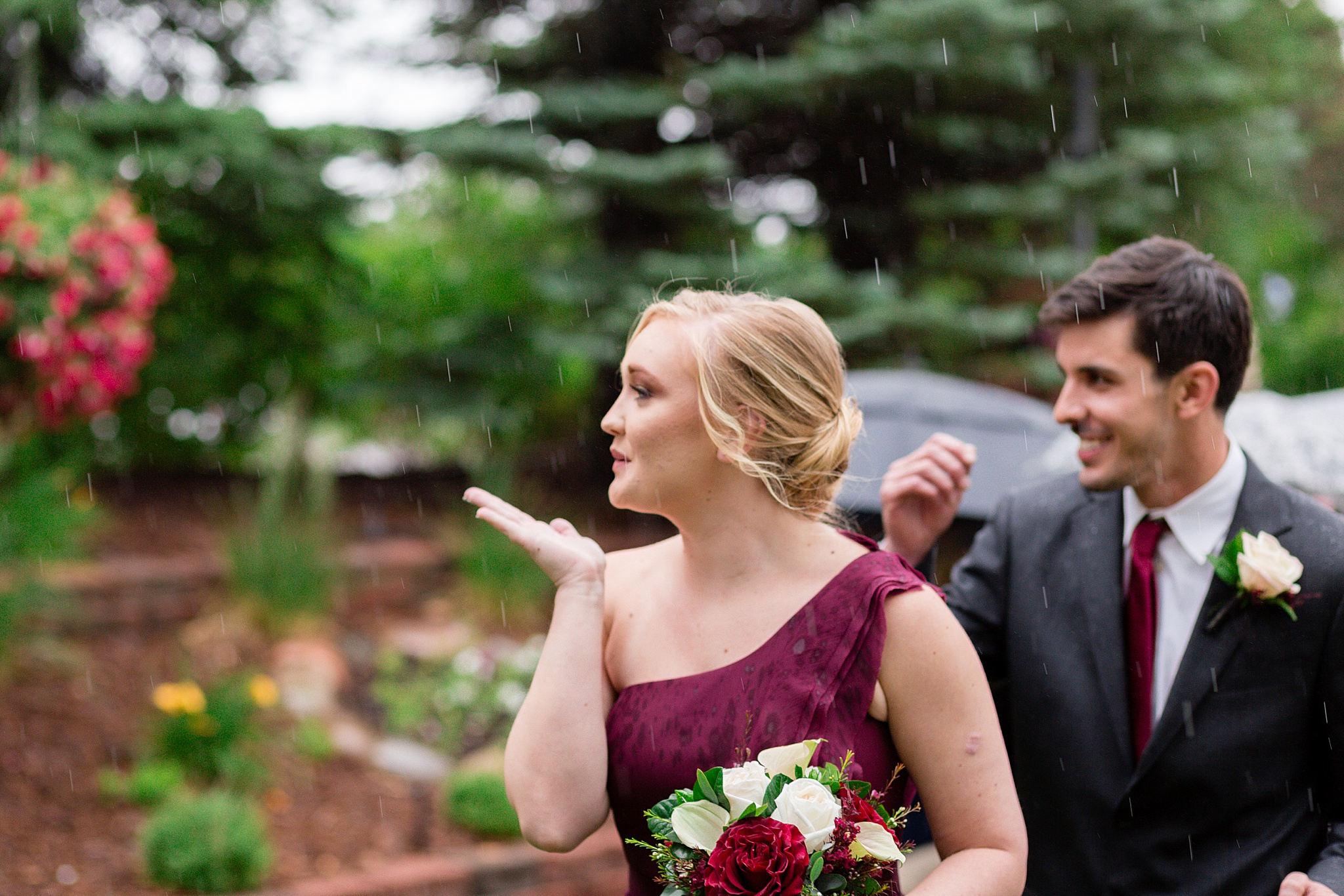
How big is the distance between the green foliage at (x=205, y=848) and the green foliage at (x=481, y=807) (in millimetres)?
928

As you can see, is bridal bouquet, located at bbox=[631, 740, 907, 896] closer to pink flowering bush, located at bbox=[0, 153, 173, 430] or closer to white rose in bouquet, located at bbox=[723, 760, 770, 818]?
white rose in bouquet, located at bbox=[723, 760, 770, 818]

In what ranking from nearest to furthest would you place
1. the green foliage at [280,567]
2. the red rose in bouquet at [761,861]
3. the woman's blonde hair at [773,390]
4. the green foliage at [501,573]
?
1. the red rose in bouquet at [761,861]
2. the woman's blonde hair at [773,390]
3. the green foliage at [280,567]
4. the green foliage at [501,573]

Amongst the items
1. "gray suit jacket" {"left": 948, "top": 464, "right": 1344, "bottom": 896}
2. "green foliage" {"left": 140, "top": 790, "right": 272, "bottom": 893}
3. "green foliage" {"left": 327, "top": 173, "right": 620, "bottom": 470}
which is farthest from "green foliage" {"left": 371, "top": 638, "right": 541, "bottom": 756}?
"gray suit jacket" {"left": 948, "top": 464, "right": 1344, "bottom": 896}

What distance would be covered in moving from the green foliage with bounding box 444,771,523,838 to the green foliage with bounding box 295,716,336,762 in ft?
2.71

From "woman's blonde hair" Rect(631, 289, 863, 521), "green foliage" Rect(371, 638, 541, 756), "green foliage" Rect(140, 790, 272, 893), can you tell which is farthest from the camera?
"green foliage" Rect(371, 638, 541, 756)

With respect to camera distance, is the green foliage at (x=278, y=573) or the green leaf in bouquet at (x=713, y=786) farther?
the green foliage at (x=278, y=573)

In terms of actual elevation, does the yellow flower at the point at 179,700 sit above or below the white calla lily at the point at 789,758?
below

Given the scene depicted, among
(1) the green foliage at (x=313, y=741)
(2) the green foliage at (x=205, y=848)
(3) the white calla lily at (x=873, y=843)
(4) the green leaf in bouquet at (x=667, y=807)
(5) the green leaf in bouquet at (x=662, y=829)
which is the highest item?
(4) the green leaf in bouquet at (x=667, y=807)

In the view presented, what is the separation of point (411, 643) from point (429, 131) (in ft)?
12.1

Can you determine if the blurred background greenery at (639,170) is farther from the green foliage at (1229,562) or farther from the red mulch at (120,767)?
the green foliage at (1229,562)

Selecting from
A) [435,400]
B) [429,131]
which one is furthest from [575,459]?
[429,131]

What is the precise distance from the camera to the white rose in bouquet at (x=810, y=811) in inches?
63.9

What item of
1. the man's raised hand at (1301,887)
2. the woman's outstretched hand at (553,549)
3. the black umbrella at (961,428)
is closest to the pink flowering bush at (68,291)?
the black umbrella at (961,428)

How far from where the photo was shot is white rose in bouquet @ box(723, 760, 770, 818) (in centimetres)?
168
